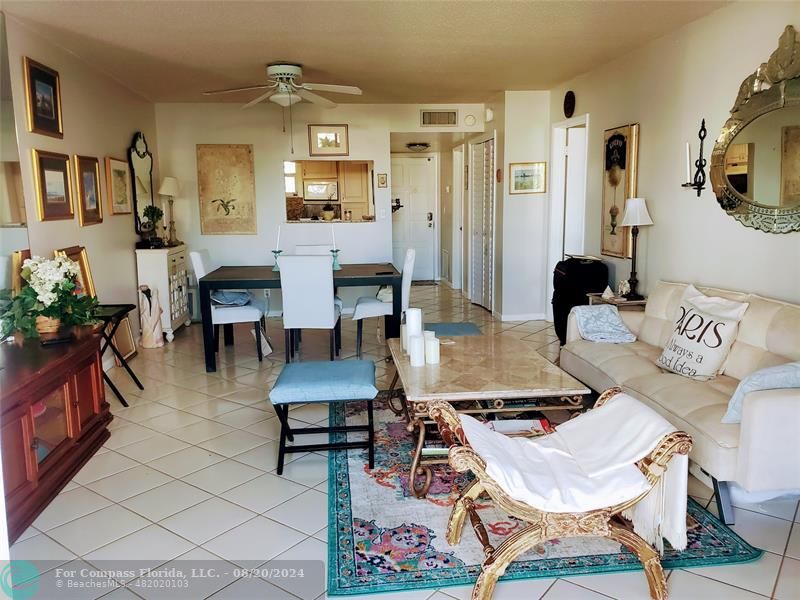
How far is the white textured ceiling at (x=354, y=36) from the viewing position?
11.1 feet

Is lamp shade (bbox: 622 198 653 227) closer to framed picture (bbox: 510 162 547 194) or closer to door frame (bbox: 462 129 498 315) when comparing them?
framed picture (bbox: 510 162 547 194)

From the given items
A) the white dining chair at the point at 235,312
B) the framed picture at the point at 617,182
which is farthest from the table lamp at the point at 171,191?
the framed picture at the point at 617,182

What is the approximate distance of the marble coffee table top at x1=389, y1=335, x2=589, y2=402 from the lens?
2814 mm

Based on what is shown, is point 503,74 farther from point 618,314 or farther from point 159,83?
point 159,83

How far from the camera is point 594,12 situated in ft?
11.6

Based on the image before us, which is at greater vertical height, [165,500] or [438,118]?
[438,118]

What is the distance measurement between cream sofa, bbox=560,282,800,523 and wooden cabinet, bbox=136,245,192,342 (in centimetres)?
384

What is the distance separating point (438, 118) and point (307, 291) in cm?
325

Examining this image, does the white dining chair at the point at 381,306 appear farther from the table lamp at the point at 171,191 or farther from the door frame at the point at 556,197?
the table lamp at the point at 171,191

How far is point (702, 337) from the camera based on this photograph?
315 centimetres

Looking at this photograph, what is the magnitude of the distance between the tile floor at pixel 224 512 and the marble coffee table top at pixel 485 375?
2.24ft

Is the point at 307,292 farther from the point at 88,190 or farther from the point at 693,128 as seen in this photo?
the point at 693,128

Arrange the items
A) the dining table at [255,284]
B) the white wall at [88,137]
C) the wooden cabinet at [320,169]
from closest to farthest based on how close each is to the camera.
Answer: the white wall at [88,137], the dining table at [255,284], the wooden cabinet at [320,169]

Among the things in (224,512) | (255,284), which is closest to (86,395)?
(224,512)
